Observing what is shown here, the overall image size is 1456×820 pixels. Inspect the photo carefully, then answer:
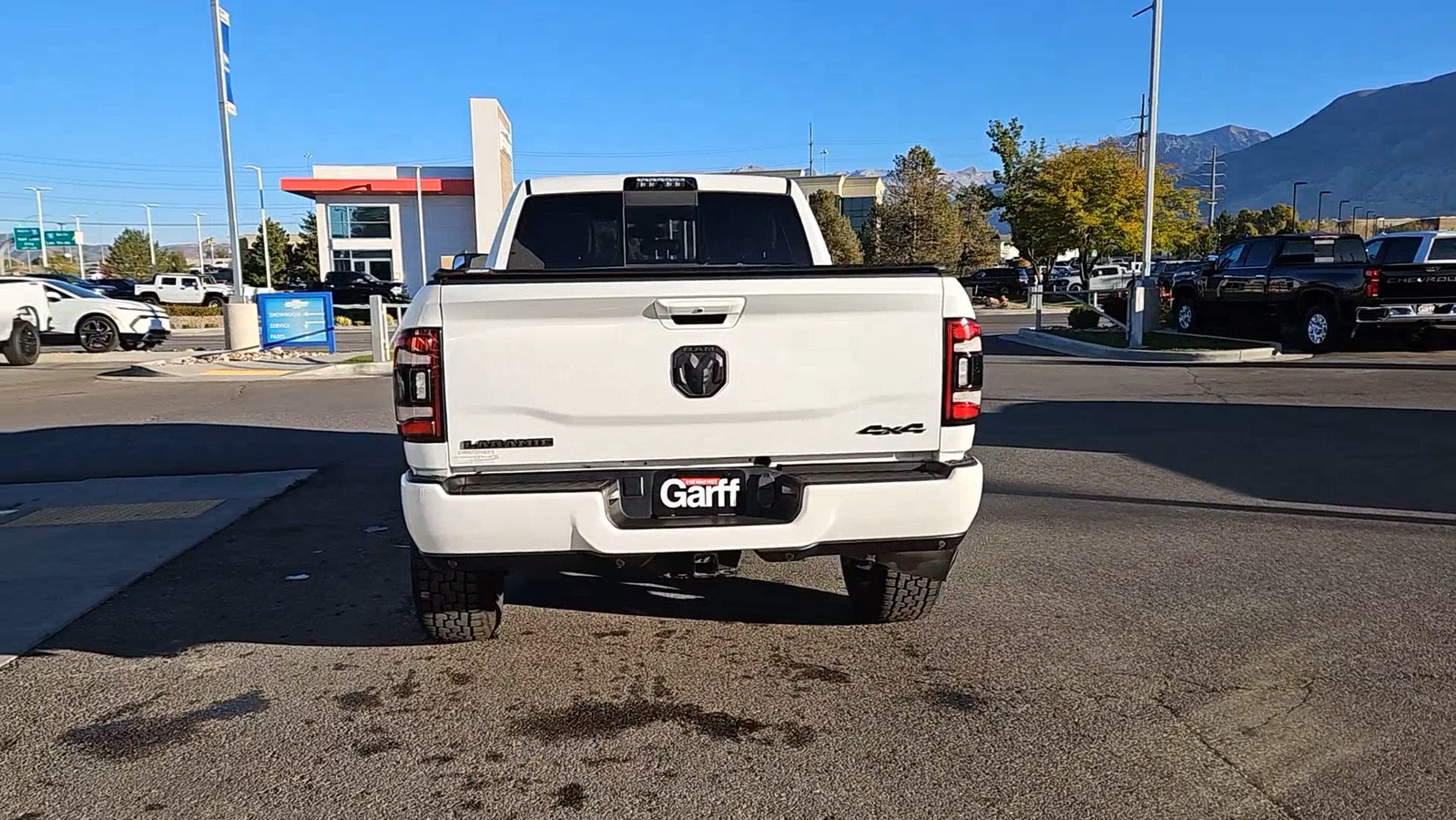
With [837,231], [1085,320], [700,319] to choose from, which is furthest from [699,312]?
[837,231]

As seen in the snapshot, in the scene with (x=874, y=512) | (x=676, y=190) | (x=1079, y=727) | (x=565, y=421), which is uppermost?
(x=676, y=190)

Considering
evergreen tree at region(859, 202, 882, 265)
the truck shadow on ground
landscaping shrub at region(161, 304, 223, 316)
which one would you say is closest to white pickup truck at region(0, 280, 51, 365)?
the truck shadow on ground

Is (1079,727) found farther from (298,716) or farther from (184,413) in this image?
(184,413)

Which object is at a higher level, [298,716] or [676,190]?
[676,190]

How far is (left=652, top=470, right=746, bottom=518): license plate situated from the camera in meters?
3.81

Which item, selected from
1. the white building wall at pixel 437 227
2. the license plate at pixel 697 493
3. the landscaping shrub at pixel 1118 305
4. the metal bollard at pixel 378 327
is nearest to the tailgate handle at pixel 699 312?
the license plate at pixel 697 493

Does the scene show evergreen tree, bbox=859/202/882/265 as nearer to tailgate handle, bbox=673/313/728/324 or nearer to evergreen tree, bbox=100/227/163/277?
tailgate handle, bbox=673/313/728/324

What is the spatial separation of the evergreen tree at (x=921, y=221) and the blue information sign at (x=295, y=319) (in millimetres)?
33767

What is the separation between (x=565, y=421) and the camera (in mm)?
3740

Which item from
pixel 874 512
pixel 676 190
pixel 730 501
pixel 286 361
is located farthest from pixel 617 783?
pixel 286 361

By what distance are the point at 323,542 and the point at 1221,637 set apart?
5.00 metres

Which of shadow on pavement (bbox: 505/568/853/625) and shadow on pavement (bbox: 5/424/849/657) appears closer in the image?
shadow on pavement (bbox: 5/424/849/657)

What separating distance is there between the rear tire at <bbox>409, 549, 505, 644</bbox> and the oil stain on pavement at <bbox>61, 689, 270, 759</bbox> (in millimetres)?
694

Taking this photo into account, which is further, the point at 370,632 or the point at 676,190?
the point at 676,190
